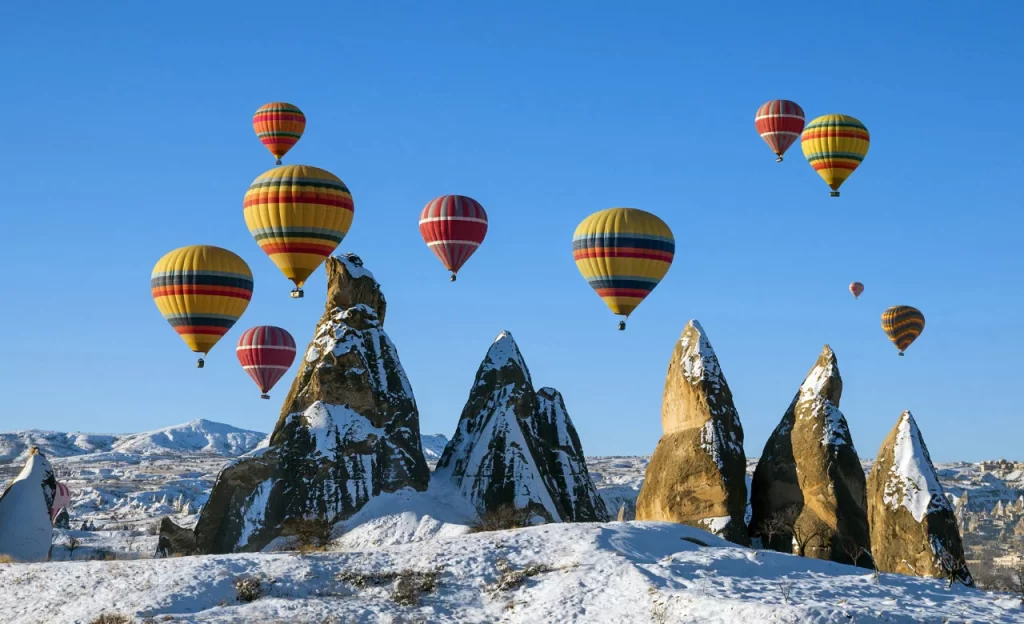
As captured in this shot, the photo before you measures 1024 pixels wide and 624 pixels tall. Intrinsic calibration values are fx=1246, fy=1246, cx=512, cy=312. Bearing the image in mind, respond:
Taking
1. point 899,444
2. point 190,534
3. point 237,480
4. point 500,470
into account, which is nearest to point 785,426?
point 899,444

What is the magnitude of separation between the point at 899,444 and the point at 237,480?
2536 centimetres

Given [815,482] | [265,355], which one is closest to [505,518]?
[815,482]

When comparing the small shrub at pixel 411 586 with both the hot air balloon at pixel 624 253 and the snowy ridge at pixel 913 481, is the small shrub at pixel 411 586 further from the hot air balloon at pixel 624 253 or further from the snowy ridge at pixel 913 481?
the hot air balloon at pixel 624 253

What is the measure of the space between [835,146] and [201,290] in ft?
133

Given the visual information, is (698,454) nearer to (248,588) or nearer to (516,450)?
(516,450)

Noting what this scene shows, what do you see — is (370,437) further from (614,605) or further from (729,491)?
(614,605)

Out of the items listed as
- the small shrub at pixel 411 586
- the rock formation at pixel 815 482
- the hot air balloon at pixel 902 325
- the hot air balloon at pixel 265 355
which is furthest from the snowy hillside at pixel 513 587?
the hot air balloon at pixel 902 325

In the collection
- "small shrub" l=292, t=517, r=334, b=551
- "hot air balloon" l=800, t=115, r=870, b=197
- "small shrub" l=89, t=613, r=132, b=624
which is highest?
"hot air balloon" l=800, t=115, r=870, b=197

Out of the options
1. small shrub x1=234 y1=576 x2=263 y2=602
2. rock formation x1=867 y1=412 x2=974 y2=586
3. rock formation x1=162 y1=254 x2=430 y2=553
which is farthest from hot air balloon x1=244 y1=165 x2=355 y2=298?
rock formation x1=867 y1=412 x2=974 y2=586

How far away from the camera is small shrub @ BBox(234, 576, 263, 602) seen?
108 feet

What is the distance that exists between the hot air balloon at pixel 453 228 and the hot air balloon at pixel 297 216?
198 inches

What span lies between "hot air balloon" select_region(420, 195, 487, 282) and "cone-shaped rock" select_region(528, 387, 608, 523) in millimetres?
9878

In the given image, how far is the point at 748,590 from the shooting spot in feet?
104

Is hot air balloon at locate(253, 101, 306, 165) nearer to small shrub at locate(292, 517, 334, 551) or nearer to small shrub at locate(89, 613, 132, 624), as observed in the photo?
small shrub at locate(292, 517, 334, 551)
